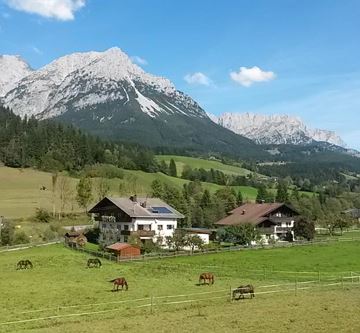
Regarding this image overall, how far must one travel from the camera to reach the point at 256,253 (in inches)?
3002

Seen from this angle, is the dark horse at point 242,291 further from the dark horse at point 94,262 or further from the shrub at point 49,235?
the shrub at point 49,235

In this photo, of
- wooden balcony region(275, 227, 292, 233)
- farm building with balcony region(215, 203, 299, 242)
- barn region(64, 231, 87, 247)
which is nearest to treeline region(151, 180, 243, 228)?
farm building with balcony region(215, 203, 299, 242)

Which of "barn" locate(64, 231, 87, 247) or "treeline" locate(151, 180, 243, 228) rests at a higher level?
"treeline" locate(151, 180, 243, 228)

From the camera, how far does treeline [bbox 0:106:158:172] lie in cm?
17288

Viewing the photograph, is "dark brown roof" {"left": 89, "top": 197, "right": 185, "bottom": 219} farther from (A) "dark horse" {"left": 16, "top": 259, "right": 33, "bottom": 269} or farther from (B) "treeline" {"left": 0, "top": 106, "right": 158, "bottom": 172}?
(B) "treeline" {"left": 0, "top": 106, "right": 158, "bottom": 172}

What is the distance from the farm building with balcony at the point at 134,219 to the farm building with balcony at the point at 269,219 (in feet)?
49.7

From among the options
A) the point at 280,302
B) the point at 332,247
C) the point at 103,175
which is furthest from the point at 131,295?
the point at 103,175

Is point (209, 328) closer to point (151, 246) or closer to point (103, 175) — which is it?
point (151, 246)

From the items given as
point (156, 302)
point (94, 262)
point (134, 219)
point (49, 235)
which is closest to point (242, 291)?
point (156, 302)

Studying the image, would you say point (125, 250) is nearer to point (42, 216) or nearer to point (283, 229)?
point (283, 229)

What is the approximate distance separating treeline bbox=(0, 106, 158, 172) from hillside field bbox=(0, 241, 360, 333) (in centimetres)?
10687

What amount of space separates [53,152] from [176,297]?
484 ft

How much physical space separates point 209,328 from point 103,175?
441ft

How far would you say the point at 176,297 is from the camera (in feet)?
128
